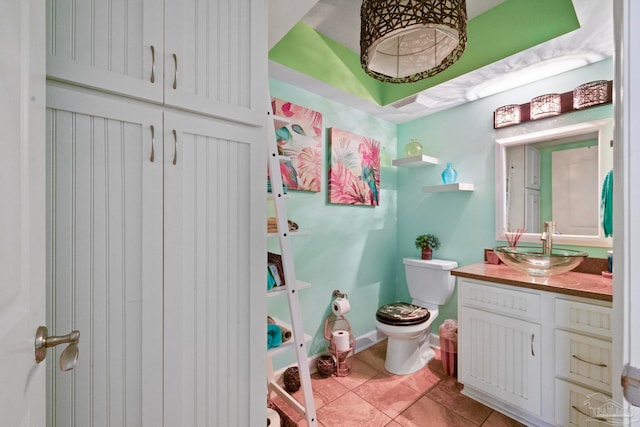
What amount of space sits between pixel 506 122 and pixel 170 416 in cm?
279

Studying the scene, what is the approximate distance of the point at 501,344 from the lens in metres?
1.66

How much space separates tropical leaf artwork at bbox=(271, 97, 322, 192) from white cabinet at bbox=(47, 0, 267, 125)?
2.87 feet

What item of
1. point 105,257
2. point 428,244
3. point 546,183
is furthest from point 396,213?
point 105,257

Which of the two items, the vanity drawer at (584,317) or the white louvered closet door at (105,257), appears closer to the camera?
the white louvered closet door at (105,257)

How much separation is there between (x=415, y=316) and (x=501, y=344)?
575 mm

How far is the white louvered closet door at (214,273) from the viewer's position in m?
0.94

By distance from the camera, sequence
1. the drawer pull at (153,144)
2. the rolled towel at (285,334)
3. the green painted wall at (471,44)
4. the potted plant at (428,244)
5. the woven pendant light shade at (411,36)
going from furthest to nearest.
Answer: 1. the potted plant at (428,244)
2. the green painted wall at (471,44)
3. the rolled towel at (285,334)
4. the woven pendant light shade at (411,36)
5. the drawer pull at (153,144)

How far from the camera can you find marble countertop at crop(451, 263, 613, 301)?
1375mm

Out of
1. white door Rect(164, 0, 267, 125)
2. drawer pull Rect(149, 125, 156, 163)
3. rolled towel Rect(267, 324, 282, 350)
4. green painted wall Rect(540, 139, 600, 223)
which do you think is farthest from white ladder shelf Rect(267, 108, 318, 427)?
green painted wall Rect(540, 139, 600, 223)

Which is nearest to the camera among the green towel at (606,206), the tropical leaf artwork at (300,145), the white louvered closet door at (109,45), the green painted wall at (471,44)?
the white louvered closet door at (109,45)

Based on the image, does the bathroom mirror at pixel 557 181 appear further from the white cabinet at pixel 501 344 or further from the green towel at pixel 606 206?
the white cabinet at pixel 501 344

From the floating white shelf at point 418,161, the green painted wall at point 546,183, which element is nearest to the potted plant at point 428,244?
the floating white shelf at point 418,161

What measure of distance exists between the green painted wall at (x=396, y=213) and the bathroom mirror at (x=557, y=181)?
77 millimetres
